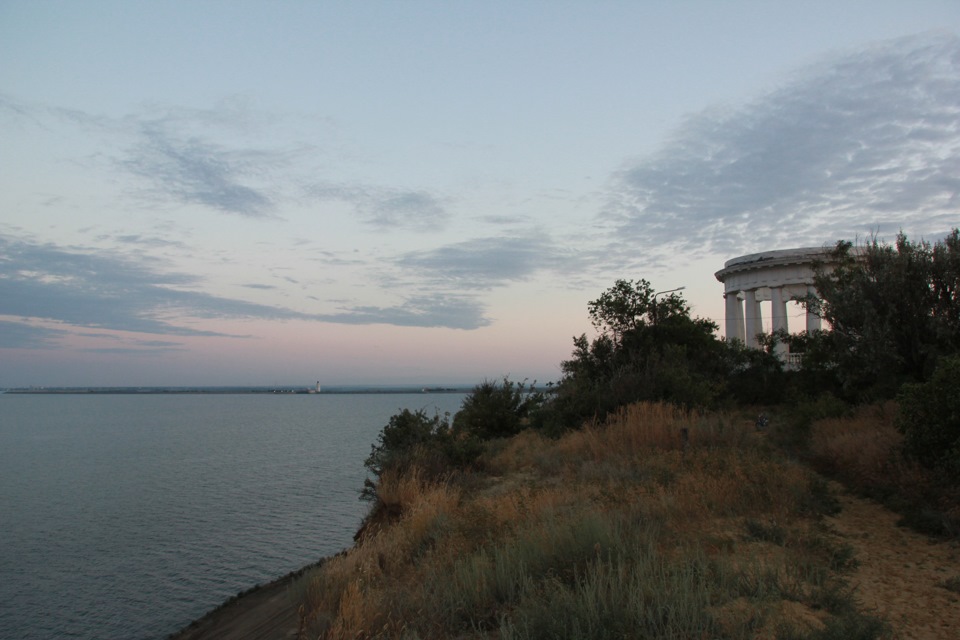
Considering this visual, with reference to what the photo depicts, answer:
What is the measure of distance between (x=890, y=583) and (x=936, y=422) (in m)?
4.54

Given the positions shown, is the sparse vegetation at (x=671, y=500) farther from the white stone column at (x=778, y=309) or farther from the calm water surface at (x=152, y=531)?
the white stone column at (x=778, y=309)

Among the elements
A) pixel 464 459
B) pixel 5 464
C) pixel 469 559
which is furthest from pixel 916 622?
pixel 5 464

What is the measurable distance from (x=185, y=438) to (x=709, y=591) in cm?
5931

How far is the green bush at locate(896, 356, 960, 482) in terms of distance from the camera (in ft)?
30.9

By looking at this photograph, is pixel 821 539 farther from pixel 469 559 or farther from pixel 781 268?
pixel 781 268

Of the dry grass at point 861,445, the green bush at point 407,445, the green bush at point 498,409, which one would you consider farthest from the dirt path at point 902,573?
the green bush at point 498,409

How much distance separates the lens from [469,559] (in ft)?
23.1

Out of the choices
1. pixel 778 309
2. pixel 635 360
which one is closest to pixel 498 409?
pixel 635 360

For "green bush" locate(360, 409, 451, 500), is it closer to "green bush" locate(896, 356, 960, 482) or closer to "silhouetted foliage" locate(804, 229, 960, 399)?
"green bush" locate(896, 356, 960, 482)

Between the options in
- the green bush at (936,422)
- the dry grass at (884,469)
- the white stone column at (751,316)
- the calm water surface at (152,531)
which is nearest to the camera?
the dry grass at (884,469)

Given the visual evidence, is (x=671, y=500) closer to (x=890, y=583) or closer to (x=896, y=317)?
(x=890, y=583)

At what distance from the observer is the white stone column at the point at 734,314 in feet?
146

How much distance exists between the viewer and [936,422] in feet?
32.1

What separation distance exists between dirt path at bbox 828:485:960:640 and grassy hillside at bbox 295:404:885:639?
0.89ft
